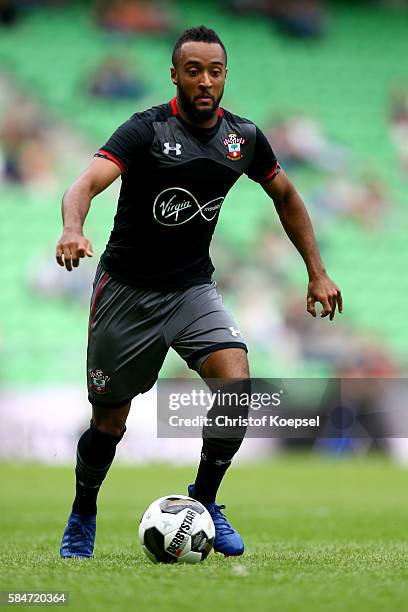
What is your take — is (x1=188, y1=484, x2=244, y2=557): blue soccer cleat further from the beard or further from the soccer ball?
the beard

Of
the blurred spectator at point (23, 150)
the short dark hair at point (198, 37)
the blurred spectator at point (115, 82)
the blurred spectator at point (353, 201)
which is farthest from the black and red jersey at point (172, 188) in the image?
the blurred spectator at point (115, 82)

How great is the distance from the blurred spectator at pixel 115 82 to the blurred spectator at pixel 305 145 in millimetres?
2665

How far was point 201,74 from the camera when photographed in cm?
531

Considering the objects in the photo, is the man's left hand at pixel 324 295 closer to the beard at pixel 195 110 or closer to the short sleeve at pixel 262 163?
the short sleeve at pixel 262 163

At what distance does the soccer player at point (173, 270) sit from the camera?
211 inches

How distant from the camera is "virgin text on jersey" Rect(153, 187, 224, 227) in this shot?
18.0 feet

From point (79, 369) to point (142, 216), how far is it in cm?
1269

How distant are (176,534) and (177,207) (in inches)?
63.9

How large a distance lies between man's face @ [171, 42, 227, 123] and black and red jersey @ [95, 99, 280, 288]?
199 millimetres

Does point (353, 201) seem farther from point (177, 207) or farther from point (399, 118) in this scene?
point (177, 207)

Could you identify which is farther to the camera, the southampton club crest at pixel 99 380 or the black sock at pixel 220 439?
the southampton club crest at pixel 99 380

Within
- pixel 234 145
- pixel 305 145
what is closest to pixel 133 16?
pixel 305 145

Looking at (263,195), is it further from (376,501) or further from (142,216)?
(142,216)

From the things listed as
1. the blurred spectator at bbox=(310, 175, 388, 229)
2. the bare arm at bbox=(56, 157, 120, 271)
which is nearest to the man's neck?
the bare arm at bbox=(56, 157, 120, 271)
